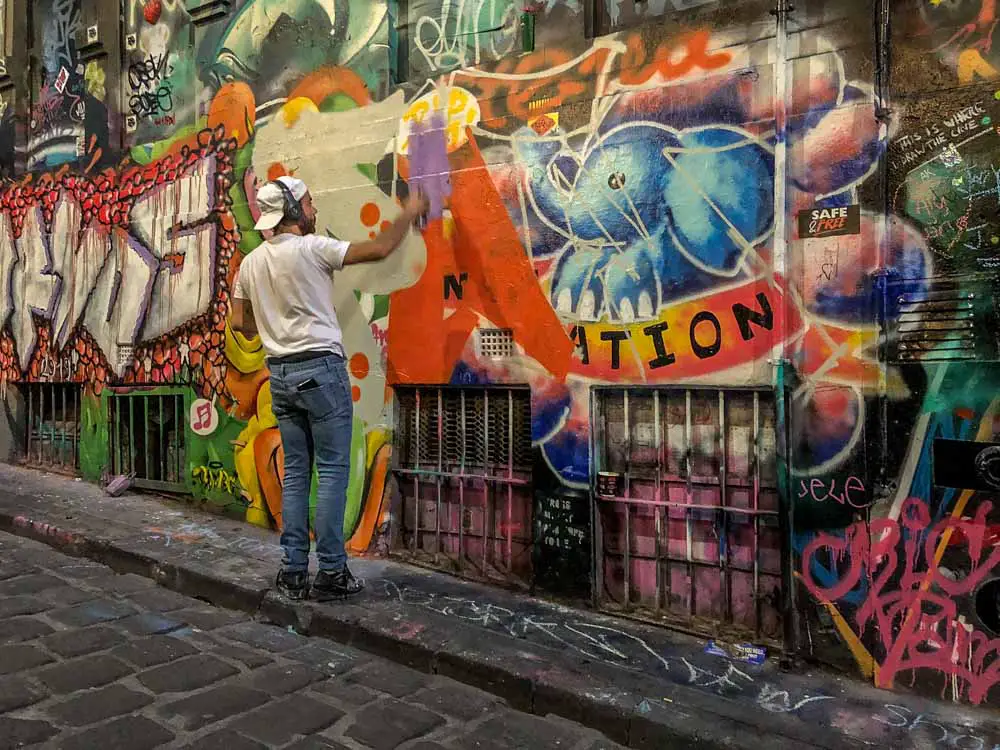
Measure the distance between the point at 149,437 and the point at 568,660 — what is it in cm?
499

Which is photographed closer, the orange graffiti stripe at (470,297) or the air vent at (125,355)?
the orange graffiti stripe at (470,297)

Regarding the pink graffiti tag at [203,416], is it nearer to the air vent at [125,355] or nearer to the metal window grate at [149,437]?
the metal window grate at [149,437]

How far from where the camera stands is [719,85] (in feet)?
12.5

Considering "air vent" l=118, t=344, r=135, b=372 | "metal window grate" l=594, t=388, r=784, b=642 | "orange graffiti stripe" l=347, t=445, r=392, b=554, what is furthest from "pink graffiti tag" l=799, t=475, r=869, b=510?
"air vent" l=118, t=344, r=135, b=372

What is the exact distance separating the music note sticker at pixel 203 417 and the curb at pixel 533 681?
1.73 meters

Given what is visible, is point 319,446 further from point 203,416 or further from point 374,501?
point 203,416

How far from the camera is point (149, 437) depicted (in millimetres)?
7023

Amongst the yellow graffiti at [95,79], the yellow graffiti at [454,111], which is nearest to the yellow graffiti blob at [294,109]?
the yellow graffiti at [454,111]

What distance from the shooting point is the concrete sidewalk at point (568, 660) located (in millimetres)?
2928

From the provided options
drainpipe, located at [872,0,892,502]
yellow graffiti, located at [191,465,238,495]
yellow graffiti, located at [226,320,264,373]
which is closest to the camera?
drainpipe, located at [872,0,892,502]

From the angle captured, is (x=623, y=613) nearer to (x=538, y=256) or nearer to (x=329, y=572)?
(x=329, y=572)

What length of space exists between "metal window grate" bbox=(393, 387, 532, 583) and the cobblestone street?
1.15m

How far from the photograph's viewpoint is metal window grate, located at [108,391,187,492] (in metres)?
6.74

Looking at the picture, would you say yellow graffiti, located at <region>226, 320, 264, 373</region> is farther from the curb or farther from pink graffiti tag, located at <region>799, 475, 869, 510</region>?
pink graffiti tag, located at <region>799, 475, 869, 510</region>
